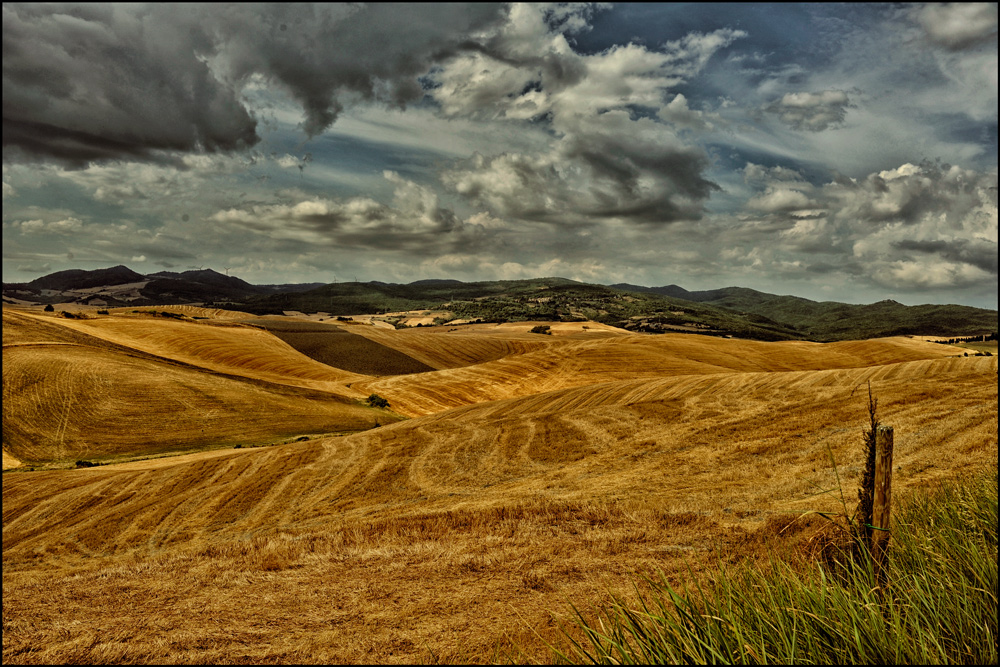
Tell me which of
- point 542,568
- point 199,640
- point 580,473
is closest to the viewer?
point 199,640

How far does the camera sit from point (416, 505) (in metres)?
24.4

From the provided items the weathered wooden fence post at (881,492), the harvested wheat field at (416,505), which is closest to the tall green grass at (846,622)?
the weathered wooden fence post at (881,492)

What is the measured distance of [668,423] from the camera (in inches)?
1396

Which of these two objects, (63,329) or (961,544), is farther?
(63,329)

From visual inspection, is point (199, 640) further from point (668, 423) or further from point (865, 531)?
point (668, 423)

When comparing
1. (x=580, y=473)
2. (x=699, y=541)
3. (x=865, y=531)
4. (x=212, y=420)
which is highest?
(x=865, y=531)

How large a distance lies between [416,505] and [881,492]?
2039cm

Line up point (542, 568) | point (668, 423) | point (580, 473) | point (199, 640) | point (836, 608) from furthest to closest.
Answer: point (668, 423) < point (580, 473) < point (542, 568) < point (199, 640) < point (836, 608)

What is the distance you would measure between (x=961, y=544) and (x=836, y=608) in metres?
2.79

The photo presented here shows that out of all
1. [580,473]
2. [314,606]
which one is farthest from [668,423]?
[314,606]

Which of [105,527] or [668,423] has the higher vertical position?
[668,423]

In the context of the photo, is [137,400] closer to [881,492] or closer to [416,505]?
[416,505]

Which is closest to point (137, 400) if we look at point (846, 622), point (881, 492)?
point (881, 492)

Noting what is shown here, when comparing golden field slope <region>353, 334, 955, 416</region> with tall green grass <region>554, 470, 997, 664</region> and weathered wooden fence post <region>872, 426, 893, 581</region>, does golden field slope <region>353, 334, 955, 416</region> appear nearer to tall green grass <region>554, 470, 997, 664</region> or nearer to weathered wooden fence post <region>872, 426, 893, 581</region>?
weathered wooden fence post <region>872, 426, 893, 581</region>
